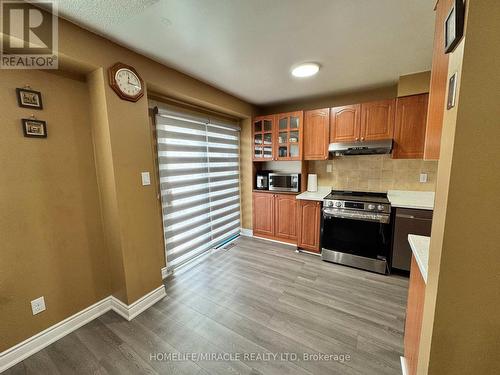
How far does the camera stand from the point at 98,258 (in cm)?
192

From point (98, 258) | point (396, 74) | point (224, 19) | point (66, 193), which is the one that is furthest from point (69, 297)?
point (396, 74)

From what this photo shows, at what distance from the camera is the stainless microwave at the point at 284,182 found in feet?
11.0

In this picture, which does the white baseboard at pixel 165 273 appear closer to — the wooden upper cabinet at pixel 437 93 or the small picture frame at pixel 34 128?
the small picture frame at pixel 34 128

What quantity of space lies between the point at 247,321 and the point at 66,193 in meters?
1.93

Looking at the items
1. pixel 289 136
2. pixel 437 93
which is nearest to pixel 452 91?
pixel 437 93

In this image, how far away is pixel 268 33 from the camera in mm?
1586

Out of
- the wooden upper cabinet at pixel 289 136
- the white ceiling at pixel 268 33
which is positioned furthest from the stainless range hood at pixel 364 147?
the white ceiling at pixel 268 33

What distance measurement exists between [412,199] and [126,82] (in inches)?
135

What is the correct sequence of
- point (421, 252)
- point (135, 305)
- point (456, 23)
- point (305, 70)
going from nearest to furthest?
point (456, 23) < point (421, 252) < point (135, 305) < point (305, 70)

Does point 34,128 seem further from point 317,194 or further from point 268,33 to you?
point 317,194

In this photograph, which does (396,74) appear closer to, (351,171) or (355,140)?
(355,140)

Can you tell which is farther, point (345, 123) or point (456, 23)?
point (345, 123)

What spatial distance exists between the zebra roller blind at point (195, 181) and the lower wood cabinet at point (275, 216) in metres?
0.47

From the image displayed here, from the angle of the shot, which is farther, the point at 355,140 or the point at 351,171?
the point at 351,171
